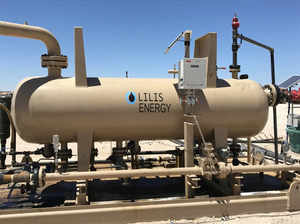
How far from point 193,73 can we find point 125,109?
154 centimetres

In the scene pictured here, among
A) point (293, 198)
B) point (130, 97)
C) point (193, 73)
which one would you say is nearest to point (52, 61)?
point (130, 97)

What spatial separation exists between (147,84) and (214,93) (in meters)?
1.48

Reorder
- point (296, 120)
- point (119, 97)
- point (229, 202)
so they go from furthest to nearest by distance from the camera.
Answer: point (296, 120) → point (119, 97) → point (229, 202)

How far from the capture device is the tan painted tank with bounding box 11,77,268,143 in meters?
4.43

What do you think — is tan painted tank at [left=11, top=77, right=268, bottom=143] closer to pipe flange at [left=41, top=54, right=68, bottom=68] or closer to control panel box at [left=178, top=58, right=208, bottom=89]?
pipe flange at [left=41, top=54, right=68, bottom=68]

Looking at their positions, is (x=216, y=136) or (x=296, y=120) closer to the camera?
(x=216, y=136)

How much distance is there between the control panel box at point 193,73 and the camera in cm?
457

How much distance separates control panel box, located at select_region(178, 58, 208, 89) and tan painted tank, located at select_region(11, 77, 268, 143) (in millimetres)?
467

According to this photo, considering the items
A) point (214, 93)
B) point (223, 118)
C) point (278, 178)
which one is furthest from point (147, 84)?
point (278, 178)

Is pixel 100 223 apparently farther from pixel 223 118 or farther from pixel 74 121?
pixel 223 118

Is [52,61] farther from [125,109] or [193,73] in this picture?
[193,73]

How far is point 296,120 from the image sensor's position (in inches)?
445

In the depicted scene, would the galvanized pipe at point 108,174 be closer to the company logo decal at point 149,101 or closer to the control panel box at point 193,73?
the company logo decal at point 149,101

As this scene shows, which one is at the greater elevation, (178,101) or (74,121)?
(178,101)
